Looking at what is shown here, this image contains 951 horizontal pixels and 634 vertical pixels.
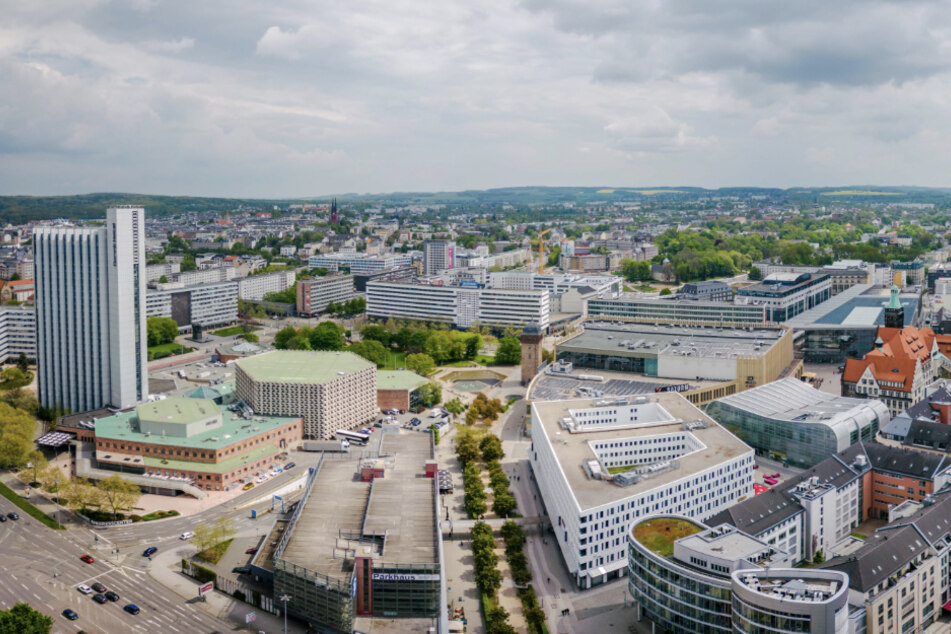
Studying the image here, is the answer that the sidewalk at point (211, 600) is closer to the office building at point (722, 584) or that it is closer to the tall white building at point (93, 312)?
the office building at point (722, 584)

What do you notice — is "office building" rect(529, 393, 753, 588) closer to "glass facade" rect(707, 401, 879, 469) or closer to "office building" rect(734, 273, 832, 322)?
"glass facade" rect(707, 401, 879, 469)

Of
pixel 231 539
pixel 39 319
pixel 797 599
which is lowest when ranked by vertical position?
pixel 231 539

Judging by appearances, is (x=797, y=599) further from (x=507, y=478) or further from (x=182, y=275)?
(x=182, y=275)

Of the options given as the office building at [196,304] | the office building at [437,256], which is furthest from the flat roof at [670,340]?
the office building at [437,256]

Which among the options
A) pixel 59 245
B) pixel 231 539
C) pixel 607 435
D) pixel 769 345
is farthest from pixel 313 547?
pixel 769 345

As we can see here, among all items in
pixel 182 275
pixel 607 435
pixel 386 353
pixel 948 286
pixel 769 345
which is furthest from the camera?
pixel 182 275

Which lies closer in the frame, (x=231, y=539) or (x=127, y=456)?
(x=231, y=539)

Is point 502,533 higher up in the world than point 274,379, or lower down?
lower down

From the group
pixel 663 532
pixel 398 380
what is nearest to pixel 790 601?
pixel 663 532
